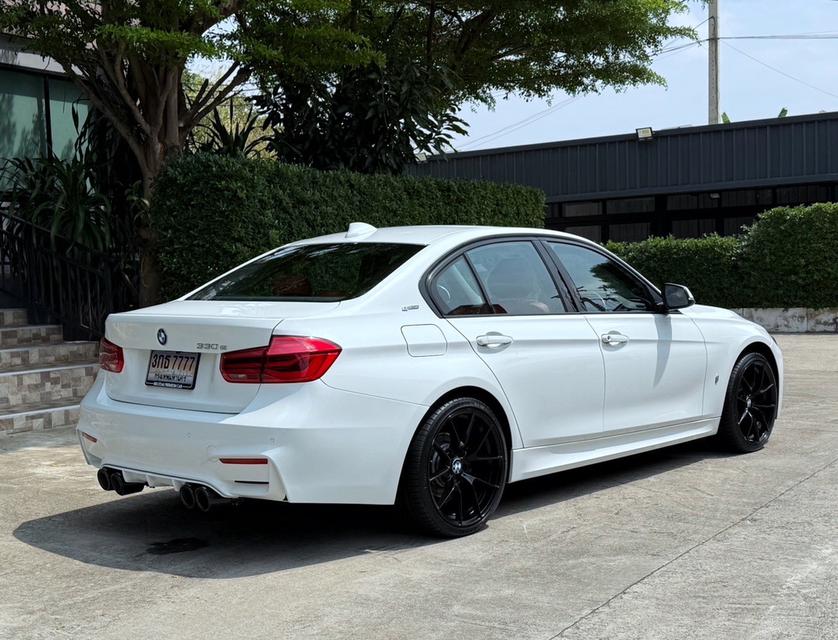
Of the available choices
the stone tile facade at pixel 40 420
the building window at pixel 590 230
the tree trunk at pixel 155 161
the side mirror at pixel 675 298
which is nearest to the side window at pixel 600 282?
the side mirror at pixel 675 298

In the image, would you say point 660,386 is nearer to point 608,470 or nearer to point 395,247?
point 608,470

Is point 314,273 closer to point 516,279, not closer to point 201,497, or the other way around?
point 516,279

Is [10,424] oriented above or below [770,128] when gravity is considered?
below

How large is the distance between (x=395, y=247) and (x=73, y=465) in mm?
3116

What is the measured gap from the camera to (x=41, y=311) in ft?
36.5

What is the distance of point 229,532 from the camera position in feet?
18.2

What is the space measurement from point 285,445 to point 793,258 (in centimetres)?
1706

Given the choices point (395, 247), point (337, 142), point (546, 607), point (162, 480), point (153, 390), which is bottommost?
point (546, 607)

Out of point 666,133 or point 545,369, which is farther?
point 666,133

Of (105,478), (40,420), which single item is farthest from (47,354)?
(105,478)

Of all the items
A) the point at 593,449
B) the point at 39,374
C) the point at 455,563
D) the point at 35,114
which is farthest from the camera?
the point at 35,114

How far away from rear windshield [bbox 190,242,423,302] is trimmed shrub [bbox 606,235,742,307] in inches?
640

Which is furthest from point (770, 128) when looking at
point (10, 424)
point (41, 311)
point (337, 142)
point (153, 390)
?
point (153, 390)

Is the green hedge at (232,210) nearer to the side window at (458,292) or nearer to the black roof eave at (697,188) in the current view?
the side window at (458,292)
